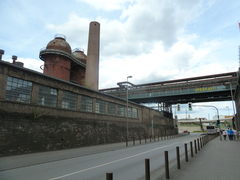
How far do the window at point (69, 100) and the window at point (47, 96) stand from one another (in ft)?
4.07

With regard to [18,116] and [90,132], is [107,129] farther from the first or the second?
[18,116]

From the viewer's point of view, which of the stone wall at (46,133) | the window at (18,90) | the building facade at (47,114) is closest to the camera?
the stone wall at (46,133)

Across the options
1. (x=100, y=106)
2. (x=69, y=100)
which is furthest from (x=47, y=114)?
(x=100, y=106)

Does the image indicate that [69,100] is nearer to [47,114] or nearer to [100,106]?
[47,114]

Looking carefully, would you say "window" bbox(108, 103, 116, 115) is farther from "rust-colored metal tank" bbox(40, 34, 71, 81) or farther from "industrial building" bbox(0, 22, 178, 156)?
"rust-colored metal tank" bbox(40, 34, 71, 81)

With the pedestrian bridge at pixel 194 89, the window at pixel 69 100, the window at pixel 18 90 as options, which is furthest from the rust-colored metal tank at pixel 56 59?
the pedestrian bridge at pixel 194 89

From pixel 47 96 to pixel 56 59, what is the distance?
18.8 m

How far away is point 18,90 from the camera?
48.7ft

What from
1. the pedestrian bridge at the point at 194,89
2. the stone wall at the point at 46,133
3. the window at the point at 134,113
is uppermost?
the pedestrian bridge at the point at 194,89

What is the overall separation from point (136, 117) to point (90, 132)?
16.6m

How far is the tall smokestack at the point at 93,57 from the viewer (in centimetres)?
3897

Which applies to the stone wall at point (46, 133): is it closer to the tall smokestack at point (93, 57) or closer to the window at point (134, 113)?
the window at point (134, 113)

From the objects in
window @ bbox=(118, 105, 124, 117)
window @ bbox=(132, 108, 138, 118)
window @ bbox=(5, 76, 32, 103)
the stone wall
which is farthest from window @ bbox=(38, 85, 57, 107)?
window @ bbox=(132, 108, 138, 118)

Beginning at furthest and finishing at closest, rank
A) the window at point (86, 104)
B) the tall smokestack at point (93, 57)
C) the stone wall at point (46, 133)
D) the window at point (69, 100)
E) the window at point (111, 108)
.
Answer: the tall smokestack at point (93, 57), the window at point (111, 108), the window at point (86, 104), the window at point (69, 100), the stone wall at point (46, 133)
